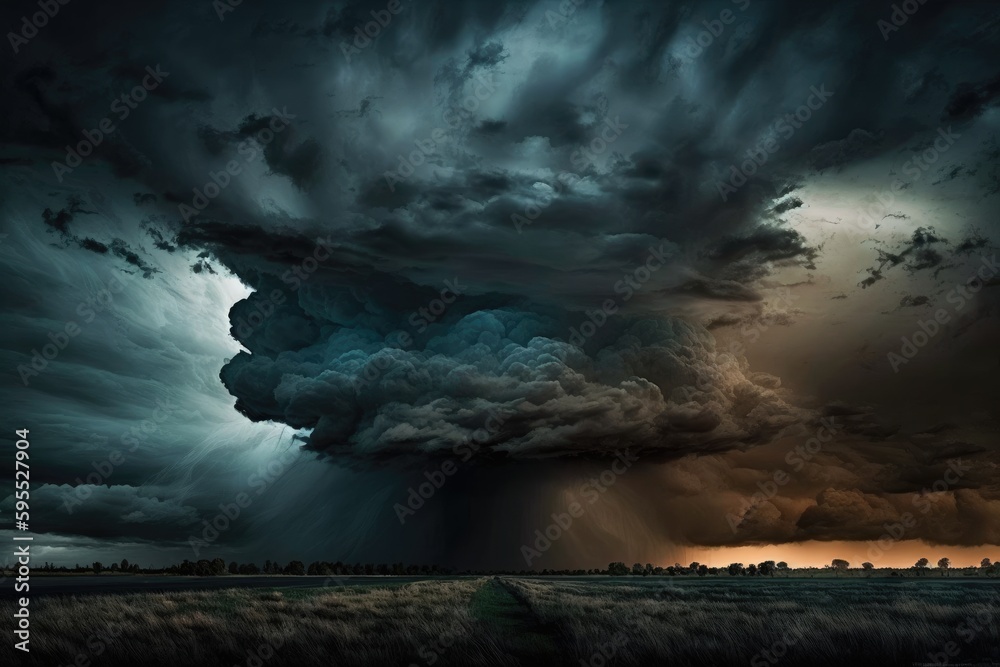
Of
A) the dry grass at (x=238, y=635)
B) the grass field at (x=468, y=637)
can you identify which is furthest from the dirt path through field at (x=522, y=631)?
the dry grass at (x=238, y=635)

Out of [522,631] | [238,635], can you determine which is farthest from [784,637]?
[238,635]

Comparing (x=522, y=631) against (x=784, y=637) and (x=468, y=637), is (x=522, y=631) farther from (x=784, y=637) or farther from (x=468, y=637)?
(x=784, y=637)

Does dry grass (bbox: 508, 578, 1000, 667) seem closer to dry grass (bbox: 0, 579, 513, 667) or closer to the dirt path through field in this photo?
the dirt path through field

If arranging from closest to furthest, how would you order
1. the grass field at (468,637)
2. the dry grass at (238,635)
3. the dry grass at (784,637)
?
the dry grass at (238,635), the grass field at (468,637), the dry grass at (784,637)

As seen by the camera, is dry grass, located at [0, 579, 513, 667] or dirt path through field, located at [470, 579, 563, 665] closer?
dry grass, located at [0, 579, 513, 667]

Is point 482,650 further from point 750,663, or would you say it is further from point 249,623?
point 249,623

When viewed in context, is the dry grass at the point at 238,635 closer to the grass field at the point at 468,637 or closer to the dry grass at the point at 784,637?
the grass field at the point at 468,637

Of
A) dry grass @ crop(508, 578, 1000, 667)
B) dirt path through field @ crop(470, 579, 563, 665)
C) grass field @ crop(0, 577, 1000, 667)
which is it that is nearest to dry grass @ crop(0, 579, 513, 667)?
grass field @ crop(0, 577, 1000, 667)

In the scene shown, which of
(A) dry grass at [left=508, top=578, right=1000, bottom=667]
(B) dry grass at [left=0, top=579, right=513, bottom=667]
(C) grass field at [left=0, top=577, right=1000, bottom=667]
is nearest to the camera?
(B) dry grass at [left=0, top=579, right=513, bottom=667]

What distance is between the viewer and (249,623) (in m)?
33.8

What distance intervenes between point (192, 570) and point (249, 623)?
419 feet

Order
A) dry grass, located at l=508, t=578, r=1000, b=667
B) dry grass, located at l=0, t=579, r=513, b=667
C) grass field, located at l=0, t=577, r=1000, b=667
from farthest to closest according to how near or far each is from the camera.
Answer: dry grass, located at l=508, t=578, r=1000, b=667
grass field, located at l=0, t=577, r=1000, b=667
dry grass, located at l=0, t=579, r=513, b=667

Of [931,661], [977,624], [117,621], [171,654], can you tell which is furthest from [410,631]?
[977,624]

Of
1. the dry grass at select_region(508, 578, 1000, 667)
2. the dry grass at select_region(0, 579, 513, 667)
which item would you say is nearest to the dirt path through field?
the dry grass at select_region(508, 578, 1000, 667)
